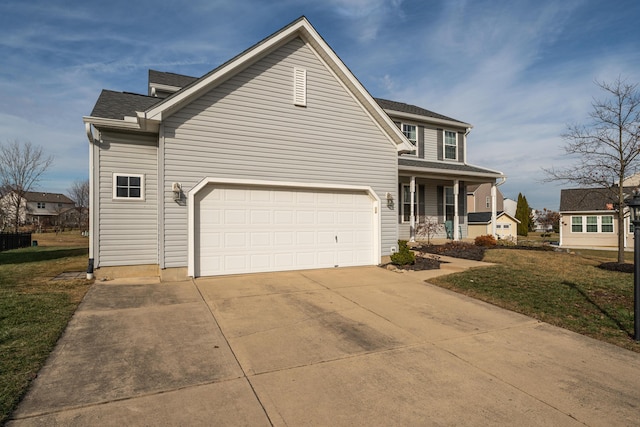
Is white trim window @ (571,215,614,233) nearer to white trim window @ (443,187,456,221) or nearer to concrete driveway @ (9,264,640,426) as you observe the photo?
white trim window @ (443,187,456,221)

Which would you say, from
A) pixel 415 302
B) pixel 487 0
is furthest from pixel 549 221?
pixel 415 302

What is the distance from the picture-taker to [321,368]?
3.90 meters

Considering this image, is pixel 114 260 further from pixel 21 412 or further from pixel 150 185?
pixel 21 412

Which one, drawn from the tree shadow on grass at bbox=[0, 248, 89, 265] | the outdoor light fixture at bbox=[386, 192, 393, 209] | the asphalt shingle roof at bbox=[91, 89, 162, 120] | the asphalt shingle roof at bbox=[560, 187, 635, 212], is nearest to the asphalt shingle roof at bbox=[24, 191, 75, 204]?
the tree shadow on grass at bbox=[0, 248, 89, 265]

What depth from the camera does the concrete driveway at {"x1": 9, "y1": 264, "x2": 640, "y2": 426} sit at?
3.01 m

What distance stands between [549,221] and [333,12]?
4758cm

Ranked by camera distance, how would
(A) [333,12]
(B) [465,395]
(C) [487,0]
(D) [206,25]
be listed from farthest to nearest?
(A) [333,12], (D) [206,25], (C) [487,0], (B) [465,395]

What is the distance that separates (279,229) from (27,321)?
576 cm

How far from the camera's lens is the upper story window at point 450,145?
1970cm

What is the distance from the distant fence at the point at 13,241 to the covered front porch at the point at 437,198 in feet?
68.5

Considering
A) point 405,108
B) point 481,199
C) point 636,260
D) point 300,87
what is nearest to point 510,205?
point 481,199

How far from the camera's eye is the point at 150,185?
9.67 meters

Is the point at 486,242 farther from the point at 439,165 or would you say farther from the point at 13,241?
the point at 13,241

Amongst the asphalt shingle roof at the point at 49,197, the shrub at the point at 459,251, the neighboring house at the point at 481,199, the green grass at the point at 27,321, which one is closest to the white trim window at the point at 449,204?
the shrub at the point at 459,251
